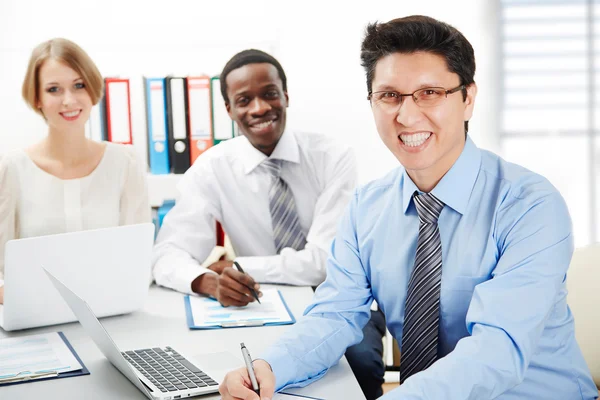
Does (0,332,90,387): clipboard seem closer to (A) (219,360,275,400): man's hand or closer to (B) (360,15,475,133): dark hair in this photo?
(A) (219,360,275,400): man's hand

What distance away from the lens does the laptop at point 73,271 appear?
4.90 feet

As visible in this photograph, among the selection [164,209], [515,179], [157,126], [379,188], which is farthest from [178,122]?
[515,179]

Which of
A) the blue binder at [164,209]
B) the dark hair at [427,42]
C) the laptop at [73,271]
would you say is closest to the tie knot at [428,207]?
the dark hair at [427,42]

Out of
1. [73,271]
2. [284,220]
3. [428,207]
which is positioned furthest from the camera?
[284,220]

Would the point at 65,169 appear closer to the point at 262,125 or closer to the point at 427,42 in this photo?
the point at 262,125

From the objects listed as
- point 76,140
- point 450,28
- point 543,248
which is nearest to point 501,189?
point 543,248

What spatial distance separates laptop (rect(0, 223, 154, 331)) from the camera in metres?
1.49

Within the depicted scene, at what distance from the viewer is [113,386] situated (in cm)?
128

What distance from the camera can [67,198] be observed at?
6.77 ft

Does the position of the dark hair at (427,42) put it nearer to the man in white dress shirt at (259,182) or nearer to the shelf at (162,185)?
the man in white dress shirt at (259,182)

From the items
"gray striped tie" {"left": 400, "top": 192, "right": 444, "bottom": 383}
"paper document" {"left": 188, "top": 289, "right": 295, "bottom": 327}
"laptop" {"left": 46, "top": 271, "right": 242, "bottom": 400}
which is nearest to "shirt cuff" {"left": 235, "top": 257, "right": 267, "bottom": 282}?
"paper document" {"left": 188, "top": 289, "right": 295, "bottom": 327}

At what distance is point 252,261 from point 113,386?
2.67ft

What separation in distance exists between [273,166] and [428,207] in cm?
96

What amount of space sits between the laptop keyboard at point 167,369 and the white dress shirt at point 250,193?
0.76m
